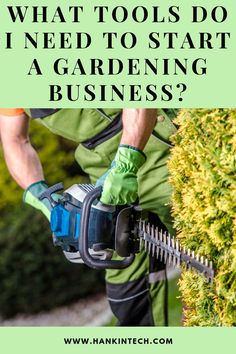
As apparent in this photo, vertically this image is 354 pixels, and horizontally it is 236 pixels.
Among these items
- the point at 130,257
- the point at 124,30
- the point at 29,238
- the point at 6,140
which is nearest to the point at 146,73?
the point at 124,30

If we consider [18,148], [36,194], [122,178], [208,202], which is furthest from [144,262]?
[208,202]

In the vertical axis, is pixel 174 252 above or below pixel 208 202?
below

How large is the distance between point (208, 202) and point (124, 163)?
61 centimetres

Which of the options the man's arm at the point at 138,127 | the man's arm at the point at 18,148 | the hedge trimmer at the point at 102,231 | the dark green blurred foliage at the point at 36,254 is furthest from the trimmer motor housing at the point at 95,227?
the dark green blurred foliage at the point at 36,254

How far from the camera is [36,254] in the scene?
5902 mm

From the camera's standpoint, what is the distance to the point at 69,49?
151 inches

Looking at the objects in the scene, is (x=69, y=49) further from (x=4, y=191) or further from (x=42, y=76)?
(x=4, y=191)

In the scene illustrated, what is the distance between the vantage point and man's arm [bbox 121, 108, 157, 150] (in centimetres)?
369

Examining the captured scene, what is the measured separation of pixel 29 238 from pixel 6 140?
1.40 metres

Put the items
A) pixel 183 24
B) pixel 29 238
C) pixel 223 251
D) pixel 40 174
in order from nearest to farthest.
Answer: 1. pixel 223 251
2. pixel 183 24
3. pixel 40 174
4. pixel 29 238

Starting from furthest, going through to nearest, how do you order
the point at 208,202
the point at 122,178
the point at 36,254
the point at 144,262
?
1. the point at 36,254
2. the point at 144,262
3. the point at 122,178
4. the point at 208,202

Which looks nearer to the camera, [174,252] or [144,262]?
[174,252]

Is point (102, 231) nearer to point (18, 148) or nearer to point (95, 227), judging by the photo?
point (95, 227)

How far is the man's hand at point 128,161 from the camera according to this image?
364 centimetres
